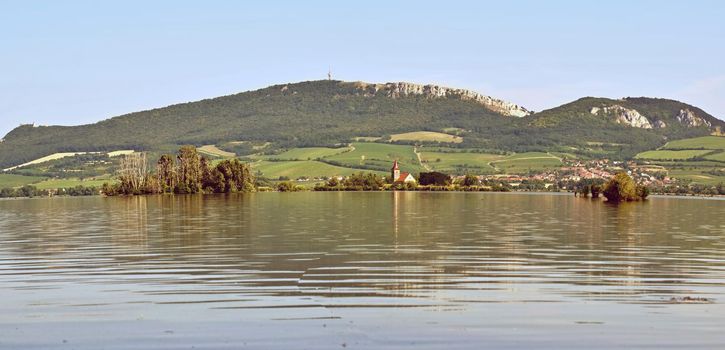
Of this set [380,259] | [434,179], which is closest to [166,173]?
[434,179]

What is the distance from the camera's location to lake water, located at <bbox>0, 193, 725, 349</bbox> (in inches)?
632

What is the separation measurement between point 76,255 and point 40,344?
749 inches

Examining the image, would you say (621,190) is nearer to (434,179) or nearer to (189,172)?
(434,179)

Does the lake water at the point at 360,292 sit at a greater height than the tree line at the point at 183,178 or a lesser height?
lesser

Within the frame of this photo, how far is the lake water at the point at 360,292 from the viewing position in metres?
16.1

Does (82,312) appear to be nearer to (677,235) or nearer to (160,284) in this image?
(160,284)

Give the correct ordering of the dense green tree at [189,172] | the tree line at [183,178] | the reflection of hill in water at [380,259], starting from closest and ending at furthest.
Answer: the reflection of hill in water at [380,259] → the dense green tree at [189,172] → the tree line at [183,178]

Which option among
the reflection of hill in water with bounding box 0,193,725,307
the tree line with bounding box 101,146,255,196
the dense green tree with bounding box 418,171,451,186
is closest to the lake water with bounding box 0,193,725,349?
the reflection of hill in water with bounding box 0,193,725,307

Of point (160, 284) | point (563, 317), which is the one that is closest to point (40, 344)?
point (160, 284)

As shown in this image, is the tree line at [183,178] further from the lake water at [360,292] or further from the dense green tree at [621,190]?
the lake water at [360,292]

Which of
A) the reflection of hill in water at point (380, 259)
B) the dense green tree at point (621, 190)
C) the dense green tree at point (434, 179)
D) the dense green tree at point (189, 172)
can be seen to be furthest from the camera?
the dense green tree at point (434, 179)

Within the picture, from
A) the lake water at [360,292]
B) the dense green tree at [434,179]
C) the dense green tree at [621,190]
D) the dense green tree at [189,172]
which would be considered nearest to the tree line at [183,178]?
the dense green tree at [189,172]

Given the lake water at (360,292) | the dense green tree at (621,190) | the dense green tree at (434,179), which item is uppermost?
the dense green tree at (434,179)

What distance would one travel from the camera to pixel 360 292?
21.8 metres
